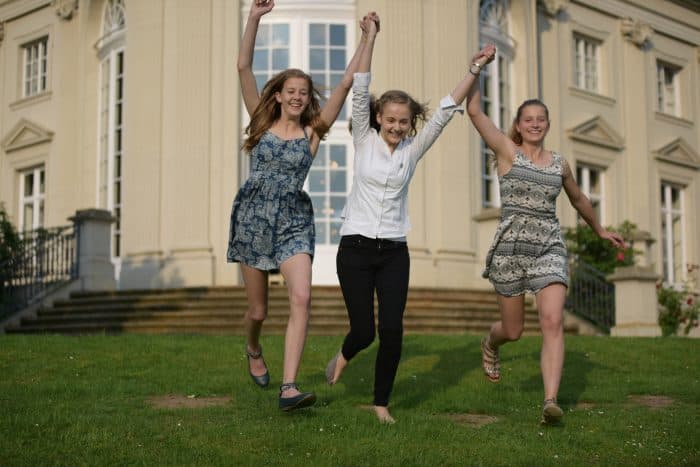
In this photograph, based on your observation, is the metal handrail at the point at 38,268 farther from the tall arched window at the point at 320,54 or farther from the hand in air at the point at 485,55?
the hand in air at the point at 485,55

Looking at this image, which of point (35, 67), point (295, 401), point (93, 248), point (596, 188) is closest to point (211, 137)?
point (93, 248)

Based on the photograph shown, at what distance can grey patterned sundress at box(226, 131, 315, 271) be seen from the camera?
594cm

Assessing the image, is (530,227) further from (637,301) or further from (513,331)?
(637,301)

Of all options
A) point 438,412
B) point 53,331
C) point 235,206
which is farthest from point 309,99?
point 53,331

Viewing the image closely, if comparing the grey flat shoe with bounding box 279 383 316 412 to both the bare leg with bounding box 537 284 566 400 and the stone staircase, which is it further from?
the stone staircase

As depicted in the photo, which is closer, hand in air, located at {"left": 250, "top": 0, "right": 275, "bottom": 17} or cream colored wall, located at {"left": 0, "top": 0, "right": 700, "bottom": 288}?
hand in air, located at {"left": 250, "top": 0, "right": 275, "bottom": 17}

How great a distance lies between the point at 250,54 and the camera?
6.22m

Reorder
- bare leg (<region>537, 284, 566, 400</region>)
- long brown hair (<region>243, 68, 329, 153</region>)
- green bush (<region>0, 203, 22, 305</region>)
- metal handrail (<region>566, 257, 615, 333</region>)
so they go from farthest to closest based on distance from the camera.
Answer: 1. green bush (<region>0, 203, 22, 305</region>)
2. metal handrail (<region>566, 257, 615, 333</region>)
3. long brown hair (<region>243, 68, 329, 153</region>)
4. bare leg (<region>537, 284, 566, 400</region>)

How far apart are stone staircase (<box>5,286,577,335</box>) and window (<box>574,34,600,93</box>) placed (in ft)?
29.5

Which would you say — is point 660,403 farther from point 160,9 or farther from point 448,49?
point 160,9

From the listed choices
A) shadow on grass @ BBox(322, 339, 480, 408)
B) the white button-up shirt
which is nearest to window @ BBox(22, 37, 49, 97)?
shadow on grass @ BBox(322, 339, 480, 408)

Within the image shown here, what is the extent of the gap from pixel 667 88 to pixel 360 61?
2344 centimetres

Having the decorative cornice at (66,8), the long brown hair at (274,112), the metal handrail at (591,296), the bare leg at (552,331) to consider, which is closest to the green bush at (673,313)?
the metal handrail at (591,296)

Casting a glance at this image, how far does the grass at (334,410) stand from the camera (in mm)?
4945
